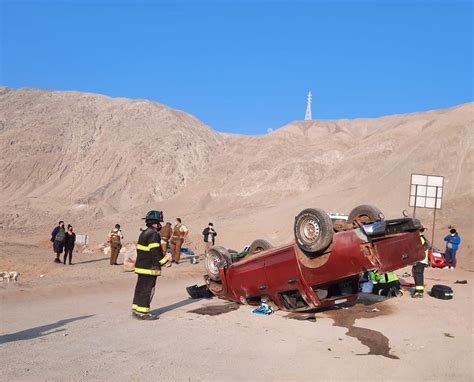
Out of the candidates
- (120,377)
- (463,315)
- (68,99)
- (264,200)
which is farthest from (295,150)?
(120,377)

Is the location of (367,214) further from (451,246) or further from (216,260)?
(451,246)

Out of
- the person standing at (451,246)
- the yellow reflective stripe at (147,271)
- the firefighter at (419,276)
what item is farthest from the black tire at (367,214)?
the person standing at (451,246)

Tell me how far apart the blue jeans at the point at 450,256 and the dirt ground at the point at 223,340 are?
20.6 feet

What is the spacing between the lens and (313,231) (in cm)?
753

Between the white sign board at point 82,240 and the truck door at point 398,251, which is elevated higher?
the truck door at point 398,251

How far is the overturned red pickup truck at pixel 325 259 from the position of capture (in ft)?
23.9

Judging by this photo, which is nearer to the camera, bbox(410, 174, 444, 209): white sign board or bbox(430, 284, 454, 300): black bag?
bbox(430, 284, 454, 300): black bag

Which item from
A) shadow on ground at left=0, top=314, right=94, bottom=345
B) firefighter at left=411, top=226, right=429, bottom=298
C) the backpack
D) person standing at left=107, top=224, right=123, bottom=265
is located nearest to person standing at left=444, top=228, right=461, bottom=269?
firefighter at left=411, top=226, right=429, bottom=298

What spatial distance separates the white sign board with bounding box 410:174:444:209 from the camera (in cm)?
2167

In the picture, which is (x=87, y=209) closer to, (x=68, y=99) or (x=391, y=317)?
(x=68, y=99)

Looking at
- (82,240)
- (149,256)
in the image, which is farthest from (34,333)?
(82,240)

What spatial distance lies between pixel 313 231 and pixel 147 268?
2.78 meters

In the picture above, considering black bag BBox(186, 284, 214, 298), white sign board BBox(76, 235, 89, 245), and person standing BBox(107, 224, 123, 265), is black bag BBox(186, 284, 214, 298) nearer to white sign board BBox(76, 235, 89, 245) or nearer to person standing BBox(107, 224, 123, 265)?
person standing BBox(107, 224, 123, 265)

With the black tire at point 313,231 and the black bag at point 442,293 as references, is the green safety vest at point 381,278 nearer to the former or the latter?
the black bag at point 442,293
